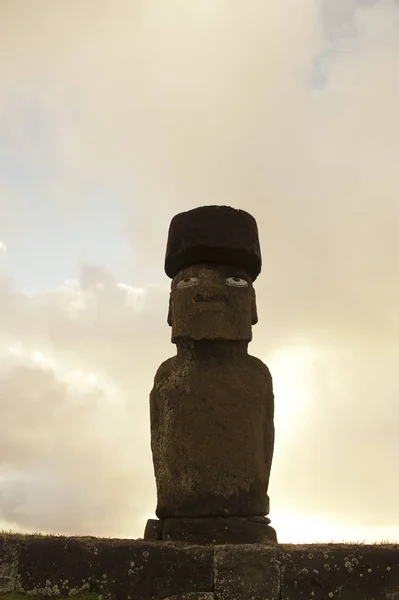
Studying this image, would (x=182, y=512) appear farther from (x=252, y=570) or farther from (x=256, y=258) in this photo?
(x=256, y=258)

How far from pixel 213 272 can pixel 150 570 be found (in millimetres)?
3689

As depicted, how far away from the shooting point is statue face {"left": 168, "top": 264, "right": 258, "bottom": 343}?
7895 mm

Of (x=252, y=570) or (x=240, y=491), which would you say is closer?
(x=252, y=570)

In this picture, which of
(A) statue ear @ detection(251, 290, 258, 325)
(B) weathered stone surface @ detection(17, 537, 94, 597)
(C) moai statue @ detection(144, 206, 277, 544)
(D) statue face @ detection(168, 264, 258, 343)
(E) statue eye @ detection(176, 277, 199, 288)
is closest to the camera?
(B) weathered stone surface @ detection(17, 537, 94, 597)

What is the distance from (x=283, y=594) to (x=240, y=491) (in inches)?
58.9

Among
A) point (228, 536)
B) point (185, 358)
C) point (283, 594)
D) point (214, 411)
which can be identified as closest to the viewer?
point (283, 594)

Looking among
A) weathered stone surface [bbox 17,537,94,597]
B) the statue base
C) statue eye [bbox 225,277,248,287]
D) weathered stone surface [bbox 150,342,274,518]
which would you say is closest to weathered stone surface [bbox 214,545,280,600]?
the statue base

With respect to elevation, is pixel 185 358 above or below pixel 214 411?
above

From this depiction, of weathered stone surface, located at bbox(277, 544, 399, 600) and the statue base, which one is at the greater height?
the statue base

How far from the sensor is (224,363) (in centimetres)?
793

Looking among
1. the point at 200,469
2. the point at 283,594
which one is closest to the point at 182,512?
the point at 200,469

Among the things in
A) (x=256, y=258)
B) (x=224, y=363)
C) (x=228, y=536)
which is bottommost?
(x=228, y=536)

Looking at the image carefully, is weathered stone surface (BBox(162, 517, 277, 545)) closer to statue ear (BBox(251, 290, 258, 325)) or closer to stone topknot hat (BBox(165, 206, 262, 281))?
statue ear (BBox(251, 290, 258, 325))

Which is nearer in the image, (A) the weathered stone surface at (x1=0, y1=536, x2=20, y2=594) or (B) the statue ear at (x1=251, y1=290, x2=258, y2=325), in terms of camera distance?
(A) the weathered stone surface at (x1=0, y1=536, x2=20, y2=594)
